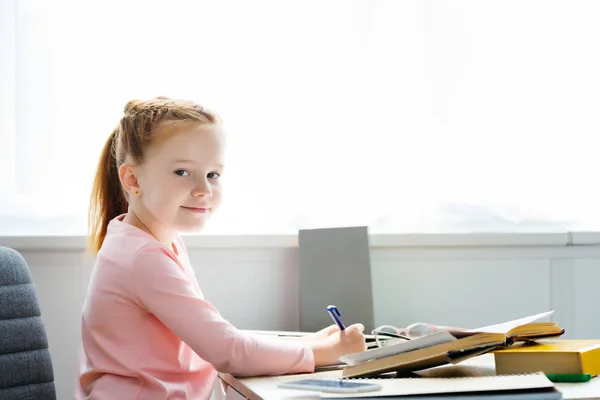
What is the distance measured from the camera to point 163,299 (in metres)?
1.22

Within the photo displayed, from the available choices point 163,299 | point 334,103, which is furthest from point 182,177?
point 334,103

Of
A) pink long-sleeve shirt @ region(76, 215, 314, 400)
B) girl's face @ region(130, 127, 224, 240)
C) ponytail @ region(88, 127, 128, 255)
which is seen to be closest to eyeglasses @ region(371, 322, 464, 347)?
pink long-sleeve shirt @ region(76, 215, 314, 400)

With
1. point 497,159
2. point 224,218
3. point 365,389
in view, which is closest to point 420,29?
point 497,159

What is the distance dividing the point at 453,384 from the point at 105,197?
77 cm

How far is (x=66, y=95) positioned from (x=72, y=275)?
1.42ft

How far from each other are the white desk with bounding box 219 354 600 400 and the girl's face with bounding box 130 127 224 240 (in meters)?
0.27

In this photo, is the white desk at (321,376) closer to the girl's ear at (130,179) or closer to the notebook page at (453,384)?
the notebook page at (453,384)

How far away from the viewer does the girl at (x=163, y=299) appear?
1208 mm

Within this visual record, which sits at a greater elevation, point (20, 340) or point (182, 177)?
point (182, 177)

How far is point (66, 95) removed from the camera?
77.5 inches

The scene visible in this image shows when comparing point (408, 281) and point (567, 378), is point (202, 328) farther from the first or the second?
point (408, 281)

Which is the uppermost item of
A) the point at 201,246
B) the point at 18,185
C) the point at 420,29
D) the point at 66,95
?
the point at 420,29

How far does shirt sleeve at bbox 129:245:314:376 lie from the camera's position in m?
1.19

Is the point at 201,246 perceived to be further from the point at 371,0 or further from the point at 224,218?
the point at 371,0
